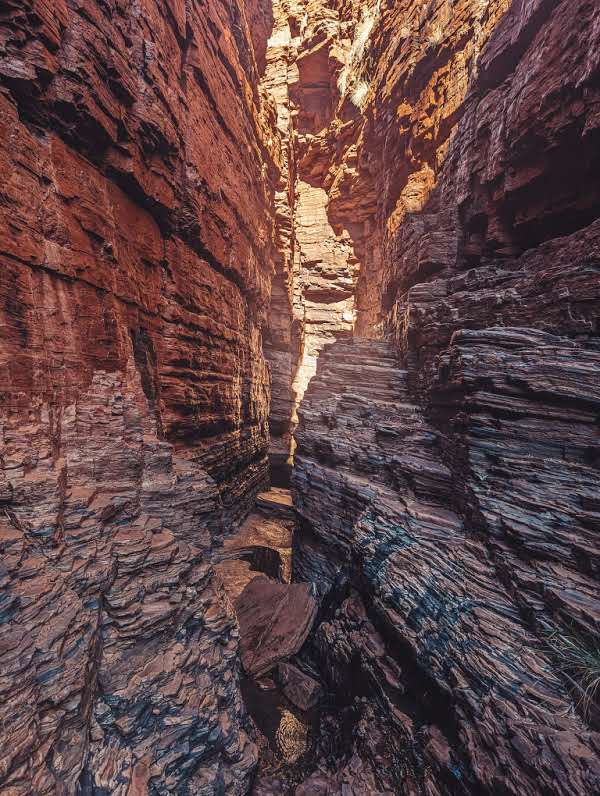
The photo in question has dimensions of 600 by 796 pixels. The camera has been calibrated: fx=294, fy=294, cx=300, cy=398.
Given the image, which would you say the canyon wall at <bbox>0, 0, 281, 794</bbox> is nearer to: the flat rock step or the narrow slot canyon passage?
the narrow slot canyon passage

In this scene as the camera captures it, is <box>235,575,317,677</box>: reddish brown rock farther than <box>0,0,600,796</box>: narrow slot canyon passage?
Yes

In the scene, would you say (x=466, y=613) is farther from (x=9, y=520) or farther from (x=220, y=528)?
(x=220, y=528)

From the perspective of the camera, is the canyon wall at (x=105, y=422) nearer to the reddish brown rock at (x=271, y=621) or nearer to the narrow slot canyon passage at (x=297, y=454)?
the narrow slot canyon passage at (x=297, y=454)

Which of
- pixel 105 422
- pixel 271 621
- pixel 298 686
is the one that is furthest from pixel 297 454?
pixel 105 422

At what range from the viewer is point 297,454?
15.1 metres

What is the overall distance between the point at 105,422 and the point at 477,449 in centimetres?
1065

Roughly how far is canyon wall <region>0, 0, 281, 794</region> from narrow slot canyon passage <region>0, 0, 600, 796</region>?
0.06m

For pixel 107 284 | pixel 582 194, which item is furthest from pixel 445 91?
pixel 107 284

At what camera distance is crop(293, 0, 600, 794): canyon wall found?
602 centimetres

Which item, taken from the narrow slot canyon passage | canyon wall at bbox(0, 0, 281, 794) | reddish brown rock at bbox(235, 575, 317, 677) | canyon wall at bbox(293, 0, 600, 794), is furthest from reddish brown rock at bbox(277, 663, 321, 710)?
canyon wall at bbox(0, 0, 281, 794)

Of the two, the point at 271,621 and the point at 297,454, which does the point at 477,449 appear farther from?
the point at 271,621

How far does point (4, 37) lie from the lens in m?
6.47

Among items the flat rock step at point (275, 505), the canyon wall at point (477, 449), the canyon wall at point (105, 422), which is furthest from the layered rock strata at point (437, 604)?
the flat rock step at point (275, 505)

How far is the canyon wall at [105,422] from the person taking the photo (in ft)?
18.2
